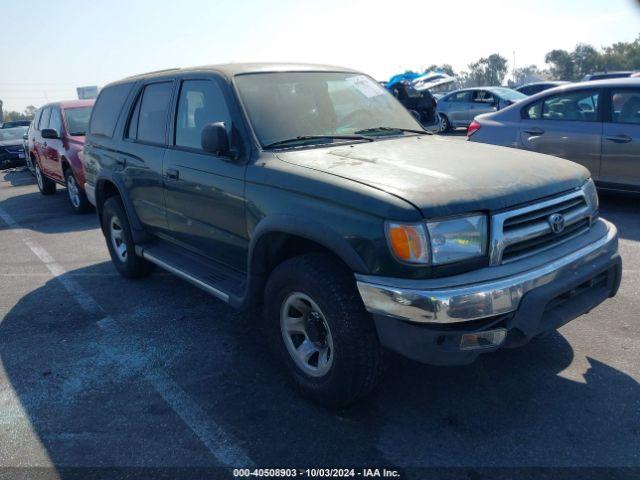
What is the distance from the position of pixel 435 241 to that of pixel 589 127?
5334 mm

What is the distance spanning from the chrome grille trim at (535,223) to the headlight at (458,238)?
62 mm

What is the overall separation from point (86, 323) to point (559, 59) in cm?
9252

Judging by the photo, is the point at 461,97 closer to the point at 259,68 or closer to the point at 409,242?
the point at 259,68

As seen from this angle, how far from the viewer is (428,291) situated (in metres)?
2.53

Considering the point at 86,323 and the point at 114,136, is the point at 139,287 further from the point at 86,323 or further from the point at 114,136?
the point at 114,136

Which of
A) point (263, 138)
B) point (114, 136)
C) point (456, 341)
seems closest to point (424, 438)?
point (456, 341)

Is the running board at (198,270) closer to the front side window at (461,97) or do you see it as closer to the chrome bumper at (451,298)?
the chrome bumper at (451,298)

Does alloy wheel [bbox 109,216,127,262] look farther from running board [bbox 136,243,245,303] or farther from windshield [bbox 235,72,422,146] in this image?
windshield [bbox 235,72,422,146]

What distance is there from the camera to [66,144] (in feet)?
30.3

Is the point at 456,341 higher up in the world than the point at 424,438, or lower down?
higher up

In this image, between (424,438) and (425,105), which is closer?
(424,438)

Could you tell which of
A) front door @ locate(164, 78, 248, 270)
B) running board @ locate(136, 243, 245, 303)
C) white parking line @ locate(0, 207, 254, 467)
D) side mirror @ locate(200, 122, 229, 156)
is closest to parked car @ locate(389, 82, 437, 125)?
running board @ locate(136, 243, 245, 303)

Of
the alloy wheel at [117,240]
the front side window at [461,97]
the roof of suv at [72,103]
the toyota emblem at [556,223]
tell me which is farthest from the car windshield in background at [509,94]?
the toyota emblem at [556,223]

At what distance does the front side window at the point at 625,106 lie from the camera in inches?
258
